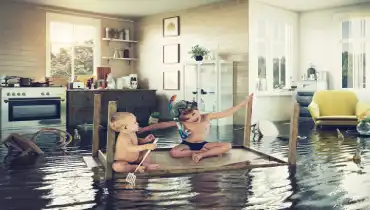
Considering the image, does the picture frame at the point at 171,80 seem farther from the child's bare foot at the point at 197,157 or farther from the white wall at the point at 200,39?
the child's bare foot at the point at 197,157

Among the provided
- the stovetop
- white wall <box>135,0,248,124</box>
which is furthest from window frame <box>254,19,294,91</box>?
the stovetop

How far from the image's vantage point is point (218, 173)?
362cm

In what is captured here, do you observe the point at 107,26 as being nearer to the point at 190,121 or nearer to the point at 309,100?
the point at 309,100

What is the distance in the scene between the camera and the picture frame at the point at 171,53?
1020 centimetres

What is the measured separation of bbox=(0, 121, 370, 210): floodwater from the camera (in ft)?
8.64

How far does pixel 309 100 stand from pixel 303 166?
600 centimetres

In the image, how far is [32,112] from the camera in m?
8.49

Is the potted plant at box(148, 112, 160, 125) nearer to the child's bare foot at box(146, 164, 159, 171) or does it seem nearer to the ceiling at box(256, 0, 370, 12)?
the ceiling at box(256, 0, 370, 12)

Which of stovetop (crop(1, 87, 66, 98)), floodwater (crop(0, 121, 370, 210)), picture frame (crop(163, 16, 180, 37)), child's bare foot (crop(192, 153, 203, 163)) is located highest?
picture frame (crop(163, 16, 180, 37))

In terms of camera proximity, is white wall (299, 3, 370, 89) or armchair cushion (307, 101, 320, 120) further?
white wall (299, 3, 370, 89)

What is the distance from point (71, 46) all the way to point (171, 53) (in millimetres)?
2470

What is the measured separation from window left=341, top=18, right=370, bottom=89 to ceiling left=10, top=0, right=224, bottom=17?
3273 millimetres

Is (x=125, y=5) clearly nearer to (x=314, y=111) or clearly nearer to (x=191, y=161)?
(x=314, y=111)

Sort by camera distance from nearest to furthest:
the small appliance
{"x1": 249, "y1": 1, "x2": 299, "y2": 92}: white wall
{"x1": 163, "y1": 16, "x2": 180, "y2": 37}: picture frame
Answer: {"x1": 249, "y1": 1, "x2": 299, "y2": 92}: white wall, {"x1": 163, "y1": 16, "x2": 180, "y2": 37}: picture frame, the small appliance
